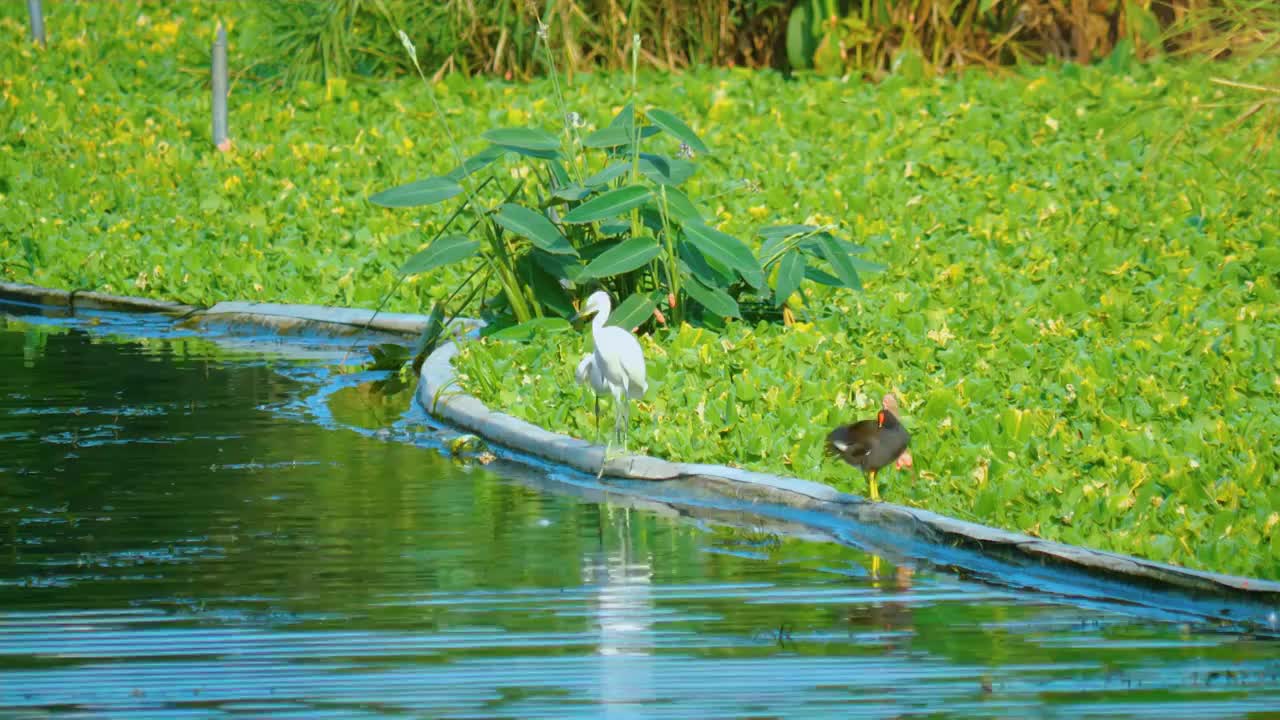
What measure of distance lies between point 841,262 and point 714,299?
2.54 feet

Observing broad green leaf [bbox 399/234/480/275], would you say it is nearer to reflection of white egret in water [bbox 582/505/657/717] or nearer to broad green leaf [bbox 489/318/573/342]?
broad green leaf [bbox 489/318/573/342]

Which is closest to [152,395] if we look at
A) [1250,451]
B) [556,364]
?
[556,364]

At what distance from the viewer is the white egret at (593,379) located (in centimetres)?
970

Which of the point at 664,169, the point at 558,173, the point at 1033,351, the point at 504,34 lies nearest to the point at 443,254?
the point at 558,173

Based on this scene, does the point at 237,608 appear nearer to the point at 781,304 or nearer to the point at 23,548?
the point at 23,548

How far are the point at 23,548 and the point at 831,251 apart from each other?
533cm

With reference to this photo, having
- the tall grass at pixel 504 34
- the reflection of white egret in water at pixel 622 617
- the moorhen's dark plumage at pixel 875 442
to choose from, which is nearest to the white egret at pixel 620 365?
the reflection of white egret in water at pixel 622 617

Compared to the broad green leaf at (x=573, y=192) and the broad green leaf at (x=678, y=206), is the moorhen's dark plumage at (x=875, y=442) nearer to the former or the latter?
the broad green leaf at (x=678, y=206)

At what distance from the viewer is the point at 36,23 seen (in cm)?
2527

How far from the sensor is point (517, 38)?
22.4 meters

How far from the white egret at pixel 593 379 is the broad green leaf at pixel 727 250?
1.82 metres

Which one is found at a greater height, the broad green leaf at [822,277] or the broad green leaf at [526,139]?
the broad green leaf at [526,139]

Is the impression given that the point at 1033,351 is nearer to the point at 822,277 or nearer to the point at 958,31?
the point at 822,277

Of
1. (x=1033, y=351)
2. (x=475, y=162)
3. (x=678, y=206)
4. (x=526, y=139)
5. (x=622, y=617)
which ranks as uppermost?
(x=526, y=139)
